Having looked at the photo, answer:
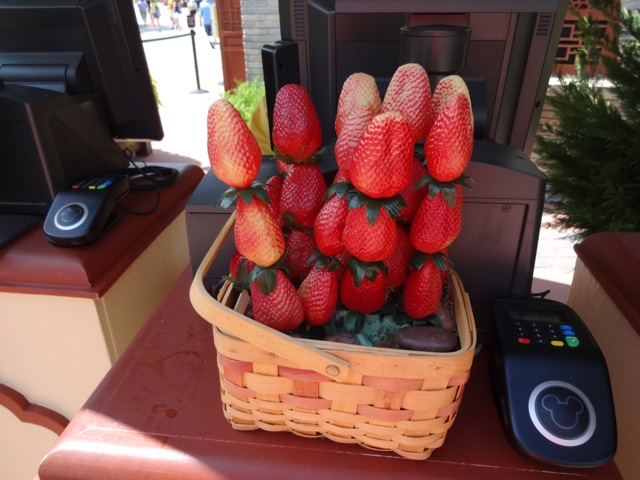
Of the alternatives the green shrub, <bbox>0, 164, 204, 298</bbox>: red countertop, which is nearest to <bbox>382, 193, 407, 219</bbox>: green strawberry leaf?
<bbox>0, 164, 204, 298</bbox>: red countertop

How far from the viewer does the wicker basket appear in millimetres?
510

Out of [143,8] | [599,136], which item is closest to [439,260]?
[599,136]

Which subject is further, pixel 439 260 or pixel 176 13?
pixel 176 13

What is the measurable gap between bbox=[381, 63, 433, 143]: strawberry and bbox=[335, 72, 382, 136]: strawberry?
26 millimetres

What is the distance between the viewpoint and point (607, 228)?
187 centimetres

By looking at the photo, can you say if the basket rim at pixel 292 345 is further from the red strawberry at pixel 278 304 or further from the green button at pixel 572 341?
the green button at pixel 572 341

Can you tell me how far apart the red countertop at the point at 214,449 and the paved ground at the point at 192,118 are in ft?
2.90

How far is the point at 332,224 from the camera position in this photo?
552 millimetres

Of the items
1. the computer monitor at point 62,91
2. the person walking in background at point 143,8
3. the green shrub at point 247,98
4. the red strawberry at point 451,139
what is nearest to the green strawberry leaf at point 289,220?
the red strawberry at point 451,139

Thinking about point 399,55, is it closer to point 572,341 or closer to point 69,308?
point 572,341

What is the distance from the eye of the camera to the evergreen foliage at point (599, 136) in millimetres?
1773

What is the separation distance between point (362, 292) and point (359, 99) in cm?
24

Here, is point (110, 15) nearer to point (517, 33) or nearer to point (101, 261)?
point (101, 261)

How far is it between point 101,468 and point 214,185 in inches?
17.5
